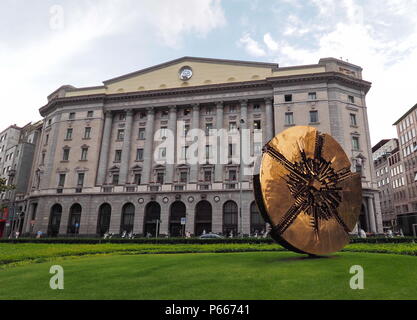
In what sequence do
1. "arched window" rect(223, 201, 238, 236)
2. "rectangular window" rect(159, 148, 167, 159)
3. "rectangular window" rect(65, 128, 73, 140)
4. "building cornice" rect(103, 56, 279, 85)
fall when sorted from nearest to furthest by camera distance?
1. "arched window" rect(223, 201, 238, 236)
2. "rectangular window" rect(159, 148, 167, 159)
3. "building cornice" rect(103, 56, 279, 85)
4. "rectangular window" rect(65, 128, 73, 140)

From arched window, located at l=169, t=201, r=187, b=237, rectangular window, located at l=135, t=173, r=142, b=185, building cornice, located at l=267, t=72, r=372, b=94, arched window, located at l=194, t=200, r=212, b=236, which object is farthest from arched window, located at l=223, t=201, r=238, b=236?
building cornice, located at l=267, t=72, r=372, b=94

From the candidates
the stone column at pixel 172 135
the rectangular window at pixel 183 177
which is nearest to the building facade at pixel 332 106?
the rectangular window at pixel 183 177

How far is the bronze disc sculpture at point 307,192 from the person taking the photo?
11.9 m

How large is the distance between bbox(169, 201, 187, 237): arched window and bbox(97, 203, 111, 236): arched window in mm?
10324

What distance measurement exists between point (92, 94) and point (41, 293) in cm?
5100

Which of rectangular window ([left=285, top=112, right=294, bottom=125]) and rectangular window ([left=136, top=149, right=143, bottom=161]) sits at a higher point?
rectangular window ([left=285, top=112, right=294, bottom=125])

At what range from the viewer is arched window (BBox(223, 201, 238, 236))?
43.8 metres

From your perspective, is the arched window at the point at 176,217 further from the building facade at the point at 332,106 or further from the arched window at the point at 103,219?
the building facade at the point at 332,106

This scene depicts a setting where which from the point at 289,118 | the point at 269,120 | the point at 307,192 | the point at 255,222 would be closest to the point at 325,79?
the point at 289,118

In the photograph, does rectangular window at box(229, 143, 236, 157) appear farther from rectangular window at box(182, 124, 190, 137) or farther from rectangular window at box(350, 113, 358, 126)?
rectangular window at box(350, 113, 358, 126)

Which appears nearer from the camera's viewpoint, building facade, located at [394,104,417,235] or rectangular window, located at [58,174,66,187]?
rectangular window, located at [58,174,66,187]

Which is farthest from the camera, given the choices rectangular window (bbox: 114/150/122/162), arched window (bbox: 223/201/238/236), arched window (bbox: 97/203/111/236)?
rectangular window (bbox: 114/150/122/162)

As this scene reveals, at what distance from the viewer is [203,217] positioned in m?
45.2
